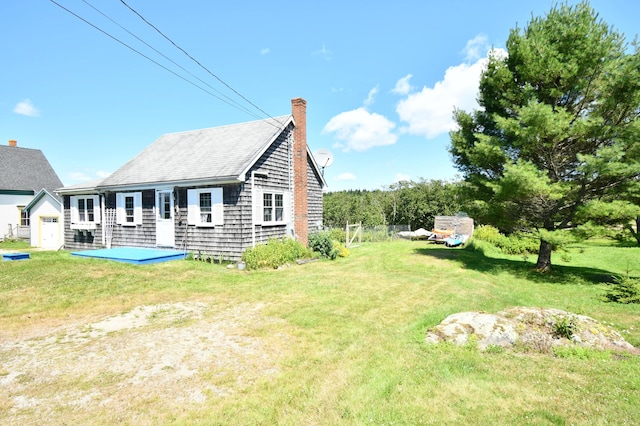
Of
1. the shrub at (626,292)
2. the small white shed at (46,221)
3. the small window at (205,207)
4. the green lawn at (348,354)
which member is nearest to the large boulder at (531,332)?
the green lawn at (348,354)

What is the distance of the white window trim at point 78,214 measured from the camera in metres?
18.1

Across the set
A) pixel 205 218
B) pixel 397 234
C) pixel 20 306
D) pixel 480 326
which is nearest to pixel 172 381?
pixel 480 326

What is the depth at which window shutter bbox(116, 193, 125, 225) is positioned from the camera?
1714cm

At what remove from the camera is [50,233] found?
70.7 ft

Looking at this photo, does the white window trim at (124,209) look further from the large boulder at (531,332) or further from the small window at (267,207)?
the large boulder at (531,332)

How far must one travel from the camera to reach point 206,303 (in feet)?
28.4

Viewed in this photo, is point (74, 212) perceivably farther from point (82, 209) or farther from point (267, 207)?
point (267, 207)

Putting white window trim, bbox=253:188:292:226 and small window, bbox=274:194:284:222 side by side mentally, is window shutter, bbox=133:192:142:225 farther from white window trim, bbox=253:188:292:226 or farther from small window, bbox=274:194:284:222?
small window, bbox=274:194:284:222

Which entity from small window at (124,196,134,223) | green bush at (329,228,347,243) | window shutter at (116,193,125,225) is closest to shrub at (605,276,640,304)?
green bush at (329,228,347,243)

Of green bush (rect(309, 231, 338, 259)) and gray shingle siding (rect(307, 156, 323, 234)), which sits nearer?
green bush (rect(309, 231, 338, 259))

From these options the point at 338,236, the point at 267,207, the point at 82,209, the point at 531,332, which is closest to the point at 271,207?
the point at 267,207

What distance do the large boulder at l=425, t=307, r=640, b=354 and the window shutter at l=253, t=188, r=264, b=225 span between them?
9875mm

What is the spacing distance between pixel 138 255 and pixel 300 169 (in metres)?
8.51

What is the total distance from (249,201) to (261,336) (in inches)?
346
